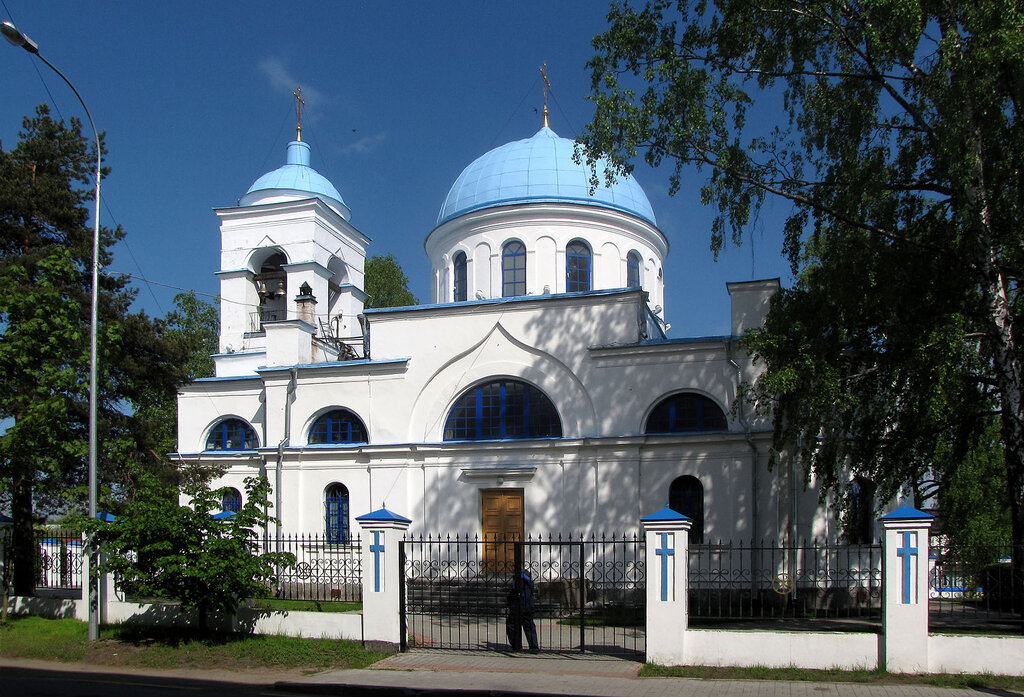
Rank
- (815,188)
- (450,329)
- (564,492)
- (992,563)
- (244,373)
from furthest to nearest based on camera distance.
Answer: (244,373) → (450,329) → (564,492) → (815,188) → (992,563)

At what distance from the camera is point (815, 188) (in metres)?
14.8

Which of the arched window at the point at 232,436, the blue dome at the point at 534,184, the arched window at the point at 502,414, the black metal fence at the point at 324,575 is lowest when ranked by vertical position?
the black metal fence at the point at 324,575

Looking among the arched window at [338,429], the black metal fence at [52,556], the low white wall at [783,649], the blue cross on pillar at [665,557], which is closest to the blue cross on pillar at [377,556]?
the blue cross on pillar at [665,557]

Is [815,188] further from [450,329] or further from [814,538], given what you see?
[450,329]

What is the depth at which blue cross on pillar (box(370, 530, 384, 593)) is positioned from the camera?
13.2 metres

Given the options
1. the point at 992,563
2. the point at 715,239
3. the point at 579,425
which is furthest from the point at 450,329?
the point at 992,563

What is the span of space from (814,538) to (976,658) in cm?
704

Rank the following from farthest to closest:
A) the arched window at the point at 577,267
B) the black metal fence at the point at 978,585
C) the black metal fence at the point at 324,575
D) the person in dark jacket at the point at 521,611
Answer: the arched window at the point at 577,267 → the black metal fence at the point at 324,575 → the person in dark jacket at the point at 521,611 → the black metal fence at the point at 978,585

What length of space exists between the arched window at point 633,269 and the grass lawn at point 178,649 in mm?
13802

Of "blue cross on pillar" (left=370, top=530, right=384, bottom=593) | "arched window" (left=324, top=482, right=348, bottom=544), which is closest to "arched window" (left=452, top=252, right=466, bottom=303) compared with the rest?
"arched window" (left=324, top=482, right=348, bottom=544)

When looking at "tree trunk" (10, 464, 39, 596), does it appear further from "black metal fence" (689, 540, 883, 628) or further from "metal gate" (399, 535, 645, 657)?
"black metal fence" (689, 540, 883, 628)

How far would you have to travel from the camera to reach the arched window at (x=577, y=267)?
23703 millimetres

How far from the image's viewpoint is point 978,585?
11961mm

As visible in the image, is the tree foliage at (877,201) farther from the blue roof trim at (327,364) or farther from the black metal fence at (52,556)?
the black metal fence at (52,556)
